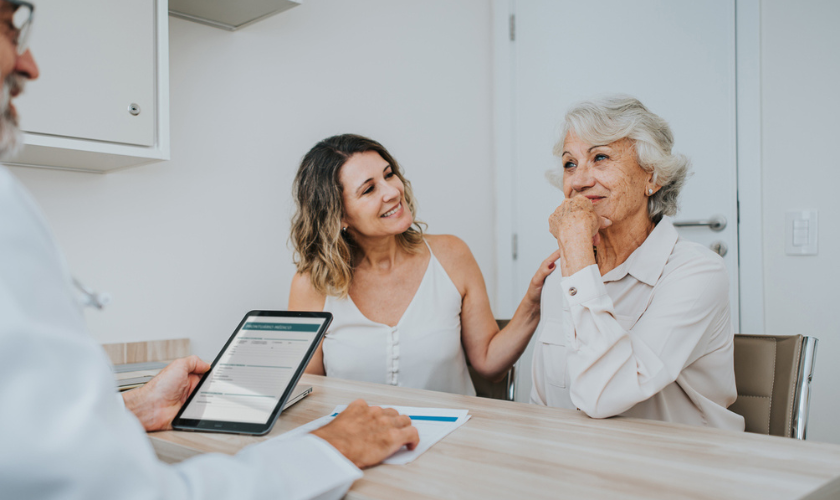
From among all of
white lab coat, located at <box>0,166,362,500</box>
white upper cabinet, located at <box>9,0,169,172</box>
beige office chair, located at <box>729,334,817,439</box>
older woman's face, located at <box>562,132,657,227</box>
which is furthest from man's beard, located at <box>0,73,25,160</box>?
beige office chair, located at <box>729,334,817,439</box>

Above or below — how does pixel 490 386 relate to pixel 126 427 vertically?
below

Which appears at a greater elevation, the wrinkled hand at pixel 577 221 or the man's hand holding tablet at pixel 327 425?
the wrinkled hand at pixel 577 221

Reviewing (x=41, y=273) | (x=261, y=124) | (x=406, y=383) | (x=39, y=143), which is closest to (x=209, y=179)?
(x=261, y=124)

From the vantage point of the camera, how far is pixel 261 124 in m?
2.28

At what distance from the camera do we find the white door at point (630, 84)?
2.51 metres

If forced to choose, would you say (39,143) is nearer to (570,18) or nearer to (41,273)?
(41,273)

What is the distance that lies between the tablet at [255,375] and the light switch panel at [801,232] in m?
1.99

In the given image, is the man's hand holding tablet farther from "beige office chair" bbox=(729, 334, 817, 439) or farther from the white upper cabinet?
"beige office chair" bbox=(729, 334, 817, 439)

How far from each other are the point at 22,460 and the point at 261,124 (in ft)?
6.49

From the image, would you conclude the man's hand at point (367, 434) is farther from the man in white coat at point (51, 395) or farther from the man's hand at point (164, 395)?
the man's hand at point (164, 395)

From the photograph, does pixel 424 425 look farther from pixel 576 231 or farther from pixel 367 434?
pixel 576 231

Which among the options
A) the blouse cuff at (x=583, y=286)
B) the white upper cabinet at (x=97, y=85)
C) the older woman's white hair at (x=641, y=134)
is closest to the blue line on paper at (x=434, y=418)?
the blouse cuff at (x=583, y=286)

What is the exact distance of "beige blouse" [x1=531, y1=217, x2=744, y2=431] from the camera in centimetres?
113

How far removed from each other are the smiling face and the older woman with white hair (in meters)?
0.52
